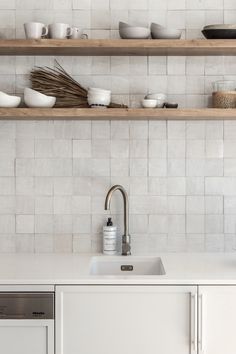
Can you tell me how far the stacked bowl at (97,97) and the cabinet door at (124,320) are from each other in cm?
94

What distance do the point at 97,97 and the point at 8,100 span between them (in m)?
0.44

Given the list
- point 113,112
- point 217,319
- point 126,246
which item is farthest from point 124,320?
point 113,112

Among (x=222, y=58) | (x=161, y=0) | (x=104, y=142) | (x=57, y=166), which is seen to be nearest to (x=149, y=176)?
(x=104, y=142)

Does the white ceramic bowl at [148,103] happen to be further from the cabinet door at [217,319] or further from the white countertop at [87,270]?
the cabinet door at [217,319]

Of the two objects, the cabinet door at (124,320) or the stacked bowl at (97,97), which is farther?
the stacked bowl at (97,97)

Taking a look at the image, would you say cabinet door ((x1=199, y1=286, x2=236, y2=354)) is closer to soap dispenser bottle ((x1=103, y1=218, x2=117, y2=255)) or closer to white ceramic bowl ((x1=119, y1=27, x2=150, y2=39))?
soap dispenser bottle ((x1=103, y1=218, x2=117, y2=255))

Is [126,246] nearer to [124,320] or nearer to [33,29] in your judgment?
[124,320]

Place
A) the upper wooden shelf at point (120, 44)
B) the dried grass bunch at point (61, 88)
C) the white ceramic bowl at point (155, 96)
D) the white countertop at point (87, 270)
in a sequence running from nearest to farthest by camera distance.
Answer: the white countertop at point (87, 270) → the upper wooden shelf at point (120, 44) → the white ceramic bowl at point (155, 96) → the dried grass bunch at point (61, 88)

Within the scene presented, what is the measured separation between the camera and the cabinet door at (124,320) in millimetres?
2615

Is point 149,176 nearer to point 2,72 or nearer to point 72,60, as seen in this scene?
point 72,60

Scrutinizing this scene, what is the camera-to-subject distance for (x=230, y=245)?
3219 millimetres

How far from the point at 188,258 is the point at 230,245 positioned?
0.29m

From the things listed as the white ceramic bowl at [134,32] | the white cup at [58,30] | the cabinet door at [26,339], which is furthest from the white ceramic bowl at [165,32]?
the cabinet door at [26,339]

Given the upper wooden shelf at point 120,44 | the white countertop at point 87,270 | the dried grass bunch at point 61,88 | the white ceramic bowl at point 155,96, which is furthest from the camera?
the dried grass bunch at point 61,88
